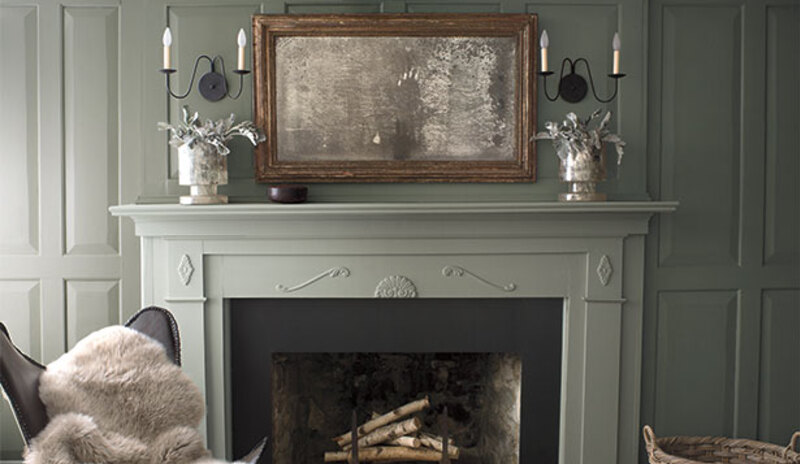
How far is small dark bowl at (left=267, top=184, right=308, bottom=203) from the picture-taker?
2.59 meters

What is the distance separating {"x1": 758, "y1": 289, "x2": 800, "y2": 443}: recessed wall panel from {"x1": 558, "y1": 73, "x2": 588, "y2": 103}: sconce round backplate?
115cm

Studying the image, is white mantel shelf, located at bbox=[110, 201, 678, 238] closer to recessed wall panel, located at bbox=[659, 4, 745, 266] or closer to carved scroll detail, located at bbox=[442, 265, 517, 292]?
carved scroll detail, located at bbox=[442, 265, 517, 292]

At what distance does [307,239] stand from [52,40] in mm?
1337

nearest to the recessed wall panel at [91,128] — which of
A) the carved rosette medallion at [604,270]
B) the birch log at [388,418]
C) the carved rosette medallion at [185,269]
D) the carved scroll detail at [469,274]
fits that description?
the carved rosette medallion at [185,269]

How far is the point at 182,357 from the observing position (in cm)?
266

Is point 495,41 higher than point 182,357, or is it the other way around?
point 495,41

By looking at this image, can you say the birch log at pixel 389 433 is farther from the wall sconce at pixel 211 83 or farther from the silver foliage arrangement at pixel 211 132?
the wall sconce at pixel 211 83

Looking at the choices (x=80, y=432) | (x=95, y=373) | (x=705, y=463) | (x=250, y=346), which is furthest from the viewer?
(x=250, y=346)

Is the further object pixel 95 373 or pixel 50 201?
pixel 50 201

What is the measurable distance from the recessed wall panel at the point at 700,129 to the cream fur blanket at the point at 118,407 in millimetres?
1937

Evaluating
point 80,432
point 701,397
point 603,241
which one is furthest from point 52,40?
point 701,397

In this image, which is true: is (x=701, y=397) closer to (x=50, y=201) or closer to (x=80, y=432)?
(x=80, y=432)

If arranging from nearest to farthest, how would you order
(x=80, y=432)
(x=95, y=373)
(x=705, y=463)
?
(x=80, y=432) → (x=95, y=373) → (x=705, y=463)

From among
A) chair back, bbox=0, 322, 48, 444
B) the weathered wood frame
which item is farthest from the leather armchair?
the weathered wood frame
